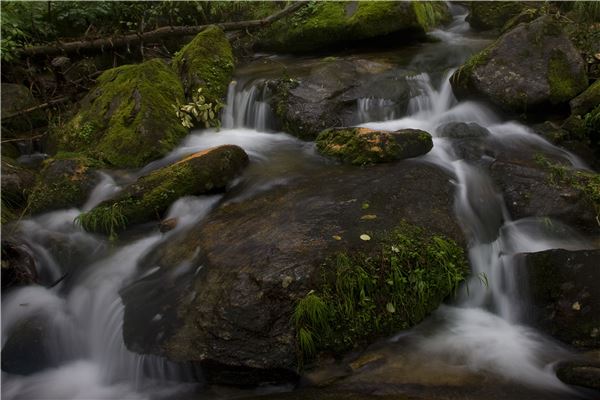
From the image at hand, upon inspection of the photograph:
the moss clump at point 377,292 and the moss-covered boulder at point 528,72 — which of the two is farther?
the moss-covered boulder at point 528,72

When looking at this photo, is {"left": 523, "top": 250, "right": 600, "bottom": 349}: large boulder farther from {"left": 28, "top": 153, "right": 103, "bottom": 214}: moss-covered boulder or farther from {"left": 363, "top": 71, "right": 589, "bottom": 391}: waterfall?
{"left": 28, "top": 153, "right": 103, "bottom": 214}: moss-covered boulder

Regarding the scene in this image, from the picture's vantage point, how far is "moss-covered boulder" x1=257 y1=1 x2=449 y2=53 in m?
9.34

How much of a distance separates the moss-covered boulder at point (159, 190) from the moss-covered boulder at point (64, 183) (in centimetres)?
61

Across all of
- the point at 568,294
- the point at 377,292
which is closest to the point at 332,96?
the point at 377,292

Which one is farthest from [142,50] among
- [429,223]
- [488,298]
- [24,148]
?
[488,298]

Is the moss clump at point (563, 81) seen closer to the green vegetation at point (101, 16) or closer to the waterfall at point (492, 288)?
the waterfall at point (492, 288)

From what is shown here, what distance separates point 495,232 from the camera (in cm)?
466

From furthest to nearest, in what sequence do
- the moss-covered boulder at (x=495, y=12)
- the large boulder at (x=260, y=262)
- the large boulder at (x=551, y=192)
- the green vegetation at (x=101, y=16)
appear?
1. the moss-covered boulder at (x=495, y=12)
2. the green vegetation at (x=101, y=16)
3. the large boulder at (x=551, y=192)
4. the large boulder at (x=260, y=262)

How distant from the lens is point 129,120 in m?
6.51

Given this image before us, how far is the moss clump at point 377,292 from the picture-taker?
3.44 m

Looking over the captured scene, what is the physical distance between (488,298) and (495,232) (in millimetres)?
857

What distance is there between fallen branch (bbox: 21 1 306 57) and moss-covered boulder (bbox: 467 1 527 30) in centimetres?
423

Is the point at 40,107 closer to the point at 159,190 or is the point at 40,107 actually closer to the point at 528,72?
the point at 159,190

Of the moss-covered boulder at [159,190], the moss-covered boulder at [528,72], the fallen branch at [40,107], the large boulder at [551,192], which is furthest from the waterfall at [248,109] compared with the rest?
the large boulder at [551,192]
